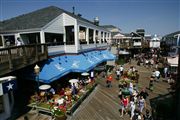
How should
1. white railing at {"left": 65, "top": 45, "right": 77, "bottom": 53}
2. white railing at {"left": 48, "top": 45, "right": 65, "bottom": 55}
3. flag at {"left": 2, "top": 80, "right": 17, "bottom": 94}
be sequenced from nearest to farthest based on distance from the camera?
flag at {"left": 2, "top": 80, "right": 17, "bottom": 94}, white railing at {"left": 48, "top": 45, "right": 65, "bottom": 55}, white railing at {"left": 65, "top": 45, "right": 77, "bottom": 53}

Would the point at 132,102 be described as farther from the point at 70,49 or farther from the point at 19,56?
the point at 70,49

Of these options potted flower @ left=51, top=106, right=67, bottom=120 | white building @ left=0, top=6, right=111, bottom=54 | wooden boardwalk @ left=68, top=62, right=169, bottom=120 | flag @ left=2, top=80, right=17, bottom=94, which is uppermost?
white building @ left=0, top=6, right=111, bottom=54

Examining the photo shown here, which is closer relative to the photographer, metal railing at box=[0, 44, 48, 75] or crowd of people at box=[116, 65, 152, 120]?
metal railing at box=[0, 44, 48, 75]

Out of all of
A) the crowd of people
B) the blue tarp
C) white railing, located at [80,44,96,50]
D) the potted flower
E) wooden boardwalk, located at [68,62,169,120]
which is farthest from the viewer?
white railing, located at [80,44,96,50]

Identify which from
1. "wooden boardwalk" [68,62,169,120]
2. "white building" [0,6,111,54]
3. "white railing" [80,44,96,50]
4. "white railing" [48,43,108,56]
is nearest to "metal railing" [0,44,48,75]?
"white railing" [48,43,108,56]

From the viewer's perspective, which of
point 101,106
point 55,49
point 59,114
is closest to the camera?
point 59,114

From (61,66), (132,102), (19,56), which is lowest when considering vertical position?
(132,102)

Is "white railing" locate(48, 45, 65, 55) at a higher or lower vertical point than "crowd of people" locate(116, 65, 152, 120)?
higher

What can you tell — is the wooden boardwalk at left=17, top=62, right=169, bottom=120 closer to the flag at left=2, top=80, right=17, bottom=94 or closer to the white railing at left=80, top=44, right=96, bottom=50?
the flag at left=2, top=80, right=17, bottom=94

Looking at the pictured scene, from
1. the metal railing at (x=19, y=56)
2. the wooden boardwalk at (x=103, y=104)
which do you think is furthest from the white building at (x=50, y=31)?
the wooden boardwalk at (x=103, y=104)

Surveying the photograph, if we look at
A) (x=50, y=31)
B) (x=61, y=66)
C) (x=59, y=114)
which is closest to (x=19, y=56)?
(x=61, y=66)

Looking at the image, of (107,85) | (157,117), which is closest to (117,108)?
(157,117)

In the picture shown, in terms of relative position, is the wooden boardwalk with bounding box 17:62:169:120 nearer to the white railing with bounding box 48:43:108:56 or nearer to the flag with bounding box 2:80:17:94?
the flag with bounding box 2:80:17:94

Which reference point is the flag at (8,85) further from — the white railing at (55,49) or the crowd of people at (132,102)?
the crowd of people at (132,102)
